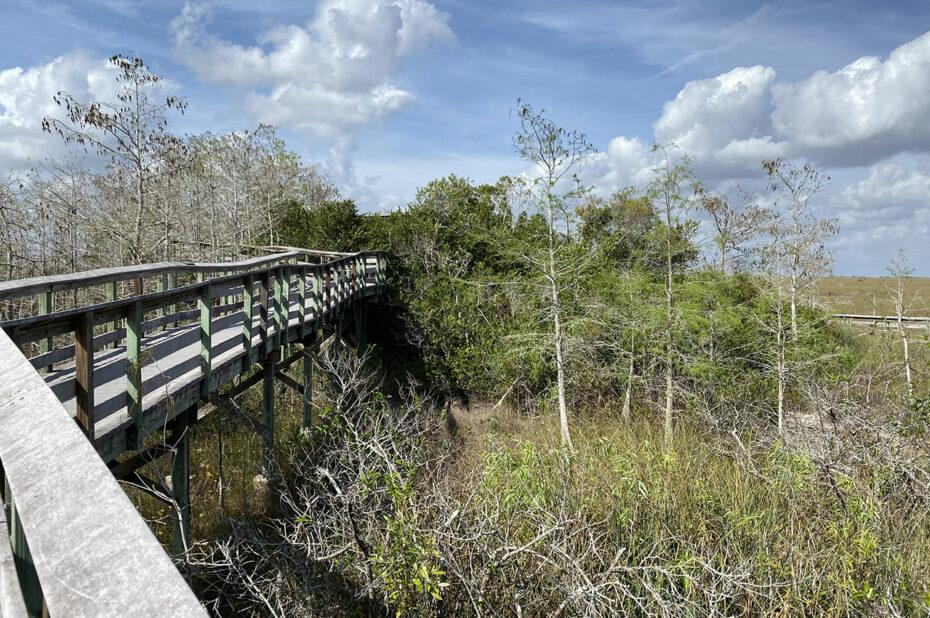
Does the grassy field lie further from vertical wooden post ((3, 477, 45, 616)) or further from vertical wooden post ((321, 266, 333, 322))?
vertical wooden post ((3, 477, 45, 616))

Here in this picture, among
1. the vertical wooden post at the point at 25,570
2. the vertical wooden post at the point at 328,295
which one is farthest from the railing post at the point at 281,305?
the vertical wooden post at the point at 25,570

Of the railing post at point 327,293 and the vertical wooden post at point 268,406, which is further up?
the railing post at point 327,293

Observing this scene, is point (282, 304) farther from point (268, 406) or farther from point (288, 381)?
point (288, 381)

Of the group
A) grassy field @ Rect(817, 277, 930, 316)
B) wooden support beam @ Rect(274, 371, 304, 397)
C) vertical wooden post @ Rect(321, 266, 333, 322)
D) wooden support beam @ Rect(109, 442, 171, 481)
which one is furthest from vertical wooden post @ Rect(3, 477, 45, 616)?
grassy field @ Rect(817, 277, 930, 316)

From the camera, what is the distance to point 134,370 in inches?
194

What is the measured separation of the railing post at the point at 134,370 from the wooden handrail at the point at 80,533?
13.9 feet

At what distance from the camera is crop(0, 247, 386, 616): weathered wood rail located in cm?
70

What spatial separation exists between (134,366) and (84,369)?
771mm

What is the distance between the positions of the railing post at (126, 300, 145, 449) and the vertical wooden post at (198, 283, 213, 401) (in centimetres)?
121

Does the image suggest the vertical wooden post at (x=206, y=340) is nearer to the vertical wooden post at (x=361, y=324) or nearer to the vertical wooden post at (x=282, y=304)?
the vertical wooden post at (x=282, y=304)

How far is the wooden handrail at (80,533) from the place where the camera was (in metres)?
0.68

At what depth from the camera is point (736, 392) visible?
49.6 feet

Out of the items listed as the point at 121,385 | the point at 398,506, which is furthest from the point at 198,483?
the point at 398,506

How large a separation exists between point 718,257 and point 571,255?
337 cm
